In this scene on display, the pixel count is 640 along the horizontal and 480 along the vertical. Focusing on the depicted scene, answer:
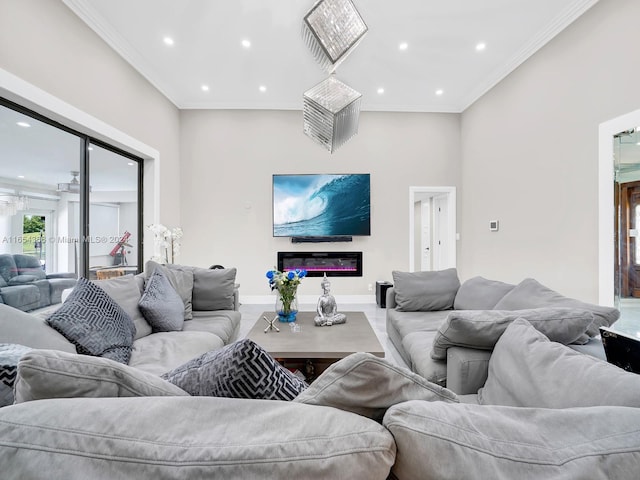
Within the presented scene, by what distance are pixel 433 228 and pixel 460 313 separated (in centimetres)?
547

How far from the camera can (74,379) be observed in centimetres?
64

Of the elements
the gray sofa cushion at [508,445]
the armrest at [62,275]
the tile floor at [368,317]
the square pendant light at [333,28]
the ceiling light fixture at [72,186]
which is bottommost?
the tile floor at [368,317]

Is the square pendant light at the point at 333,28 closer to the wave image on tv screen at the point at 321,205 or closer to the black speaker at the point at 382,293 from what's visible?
the wave image on tv screen at the point at 321,205

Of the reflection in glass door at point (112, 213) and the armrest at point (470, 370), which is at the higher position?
the reflection in glass door at point (112, 213)

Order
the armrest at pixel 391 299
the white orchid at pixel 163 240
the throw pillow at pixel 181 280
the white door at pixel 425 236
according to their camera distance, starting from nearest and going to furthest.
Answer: the throw pillow at pixel 181 280
the armrest at pixel 391 299
the white orchid at pixel 163 240
the white door at pixel 425 236

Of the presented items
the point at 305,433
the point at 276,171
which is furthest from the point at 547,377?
the point at 276,171

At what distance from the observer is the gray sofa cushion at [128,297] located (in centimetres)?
229

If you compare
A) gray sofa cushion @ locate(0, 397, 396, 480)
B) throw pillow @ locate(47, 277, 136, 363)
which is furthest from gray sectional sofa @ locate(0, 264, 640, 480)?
throw pillow @ locate(47, 277, 136, 363)

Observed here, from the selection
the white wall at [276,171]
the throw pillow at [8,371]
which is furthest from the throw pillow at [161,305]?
the white wall at [276,171]

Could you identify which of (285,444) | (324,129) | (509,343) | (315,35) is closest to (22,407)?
(285,444)

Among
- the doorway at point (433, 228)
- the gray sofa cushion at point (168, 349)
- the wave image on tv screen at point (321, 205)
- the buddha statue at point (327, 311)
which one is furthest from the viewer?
the doorway at point (433, 228)

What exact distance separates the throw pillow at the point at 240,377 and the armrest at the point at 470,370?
3.53 ft

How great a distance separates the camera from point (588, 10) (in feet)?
9.53

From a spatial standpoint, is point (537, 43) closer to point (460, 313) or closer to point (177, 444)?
point (460, 313)
